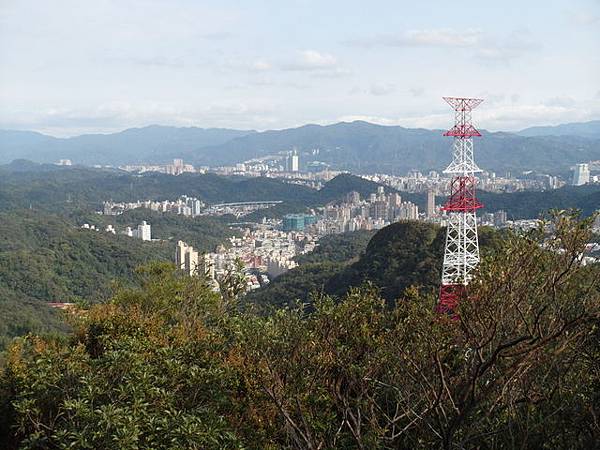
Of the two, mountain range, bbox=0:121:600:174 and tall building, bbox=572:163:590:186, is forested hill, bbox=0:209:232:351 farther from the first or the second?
mountain range, bbox=0:121:600:174

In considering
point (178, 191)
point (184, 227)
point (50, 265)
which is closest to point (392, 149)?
point (178, 191)

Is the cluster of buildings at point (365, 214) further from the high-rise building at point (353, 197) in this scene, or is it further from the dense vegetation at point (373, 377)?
the dense vegetation at point (373, 377)

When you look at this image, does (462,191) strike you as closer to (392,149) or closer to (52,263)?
(52,263)

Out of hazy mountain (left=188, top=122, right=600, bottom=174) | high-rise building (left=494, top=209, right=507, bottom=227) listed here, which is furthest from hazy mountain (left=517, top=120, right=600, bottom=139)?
high-rise building (left=494, top=209, right=507, bottom=227)

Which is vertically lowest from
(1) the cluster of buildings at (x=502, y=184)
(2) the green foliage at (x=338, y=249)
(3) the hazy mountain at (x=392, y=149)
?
(2) the green foliage at (x=338, y=249)

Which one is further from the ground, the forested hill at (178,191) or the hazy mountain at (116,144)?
the hazy mountain at (116,144)

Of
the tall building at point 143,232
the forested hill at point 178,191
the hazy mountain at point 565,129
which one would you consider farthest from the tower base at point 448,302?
the hazy mountain at point 565,129
